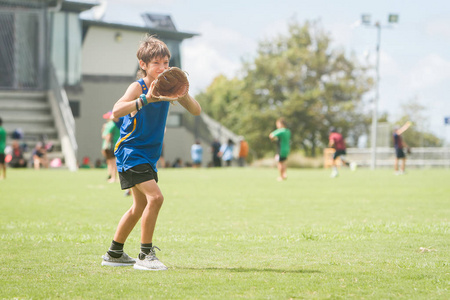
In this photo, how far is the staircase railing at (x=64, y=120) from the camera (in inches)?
1309

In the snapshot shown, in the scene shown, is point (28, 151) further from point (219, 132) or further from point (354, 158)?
point (354, 158)

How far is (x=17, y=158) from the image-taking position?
33375 mm

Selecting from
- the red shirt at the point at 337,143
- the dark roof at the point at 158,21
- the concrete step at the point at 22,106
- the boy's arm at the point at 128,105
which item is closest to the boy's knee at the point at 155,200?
the boy's arm at the point at 128,105

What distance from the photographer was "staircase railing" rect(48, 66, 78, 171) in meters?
33.2

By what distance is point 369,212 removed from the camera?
36.7 ft

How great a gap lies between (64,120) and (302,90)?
110 ft

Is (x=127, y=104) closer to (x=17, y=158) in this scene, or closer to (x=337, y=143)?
(x=337, y=143)

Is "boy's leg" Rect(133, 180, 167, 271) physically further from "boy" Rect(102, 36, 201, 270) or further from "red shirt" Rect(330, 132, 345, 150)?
"red shirt" Rect(330, 132, 345, 150)

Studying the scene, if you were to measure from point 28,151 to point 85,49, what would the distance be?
42.2 ft

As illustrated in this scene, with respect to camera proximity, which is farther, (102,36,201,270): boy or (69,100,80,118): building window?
(69,100,80,118): building window

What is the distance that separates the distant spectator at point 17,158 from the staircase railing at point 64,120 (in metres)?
2.08

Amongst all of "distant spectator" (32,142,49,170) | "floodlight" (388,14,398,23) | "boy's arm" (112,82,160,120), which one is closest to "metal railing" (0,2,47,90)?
"distant spectator" (32,142,49,170)

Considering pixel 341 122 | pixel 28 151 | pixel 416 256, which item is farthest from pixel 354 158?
pixel 416 256

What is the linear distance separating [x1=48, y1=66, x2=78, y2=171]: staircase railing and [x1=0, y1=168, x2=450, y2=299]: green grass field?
67.1 feet
